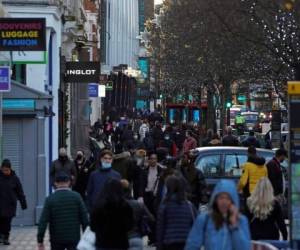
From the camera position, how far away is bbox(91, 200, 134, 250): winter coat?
33.7 ft

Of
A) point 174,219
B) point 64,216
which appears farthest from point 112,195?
point 64,216

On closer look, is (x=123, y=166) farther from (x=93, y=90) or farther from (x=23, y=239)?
(x=93, y=90)

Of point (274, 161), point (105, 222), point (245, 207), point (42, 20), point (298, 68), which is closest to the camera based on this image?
point (105, 222)

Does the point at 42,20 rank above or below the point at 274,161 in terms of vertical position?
above

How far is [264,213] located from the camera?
13.0 m

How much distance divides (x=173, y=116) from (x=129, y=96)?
28075 millimetres

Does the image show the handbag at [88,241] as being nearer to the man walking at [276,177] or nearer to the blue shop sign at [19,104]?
the man walking at [276,177]

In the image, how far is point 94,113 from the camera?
68.8 m

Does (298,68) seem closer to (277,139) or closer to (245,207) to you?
(277,139)

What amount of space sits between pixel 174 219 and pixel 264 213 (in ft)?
6.02

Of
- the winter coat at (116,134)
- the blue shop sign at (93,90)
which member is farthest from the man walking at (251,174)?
the winter coat at (116,134)

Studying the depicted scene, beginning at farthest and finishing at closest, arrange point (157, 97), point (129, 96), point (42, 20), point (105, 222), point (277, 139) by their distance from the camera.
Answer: point (157, 97) → point (129, 96) → point (277, 139) → point (42, 20) → point (105, 222)

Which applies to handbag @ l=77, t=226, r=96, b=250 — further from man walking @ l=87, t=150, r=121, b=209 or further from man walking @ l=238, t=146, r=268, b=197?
man walking @ l=238, t=146, r=268, b=197

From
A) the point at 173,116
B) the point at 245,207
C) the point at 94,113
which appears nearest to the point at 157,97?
the point at 94,113
